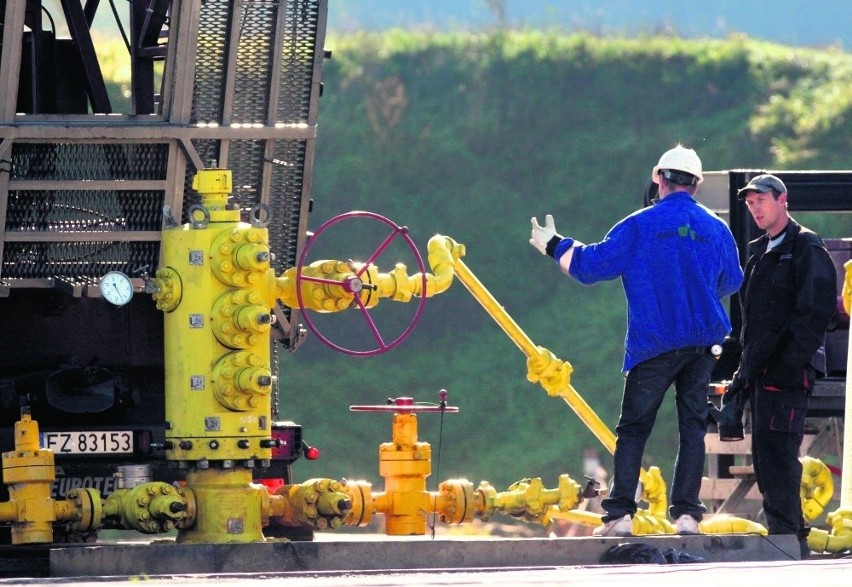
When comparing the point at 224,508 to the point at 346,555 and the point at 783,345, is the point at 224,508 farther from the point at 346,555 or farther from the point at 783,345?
the point at 783,345

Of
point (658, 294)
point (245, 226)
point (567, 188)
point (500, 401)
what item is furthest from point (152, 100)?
point (567, 188)

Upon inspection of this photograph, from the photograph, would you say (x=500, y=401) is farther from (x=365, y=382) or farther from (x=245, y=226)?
(x=245, y=226)

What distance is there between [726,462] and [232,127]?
5178mm

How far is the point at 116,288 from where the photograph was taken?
10.6 metres

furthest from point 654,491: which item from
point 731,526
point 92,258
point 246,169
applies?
point 92,258

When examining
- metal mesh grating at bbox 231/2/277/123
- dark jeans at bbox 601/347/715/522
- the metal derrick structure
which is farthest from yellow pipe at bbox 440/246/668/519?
dark jeans at bbox 601/347/715/522

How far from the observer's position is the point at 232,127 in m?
11.1

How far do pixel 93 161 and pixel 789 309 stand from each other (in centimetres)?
353

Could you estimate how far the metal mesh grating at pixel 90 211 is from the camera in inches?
432

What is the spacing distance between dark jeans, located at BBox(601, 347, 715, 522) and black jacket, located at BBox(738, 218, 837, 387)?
50 centimetres

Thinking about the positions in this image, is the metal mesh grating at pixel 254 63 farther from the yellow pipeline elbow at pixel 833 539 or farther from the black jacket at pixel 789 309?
the yellow pipeline elbow at pixel 833 539

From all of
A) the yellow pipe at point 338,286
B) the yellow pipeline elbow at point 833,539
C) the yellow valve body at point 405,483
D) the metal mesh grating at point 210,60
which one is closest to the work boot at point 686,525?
the yellow pipeline elbow at point 833,539

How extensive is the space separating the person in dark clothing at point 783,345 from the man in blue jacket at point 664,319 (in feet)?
1.67

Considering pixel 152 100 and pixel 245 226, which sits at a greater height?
pixel 152 100
